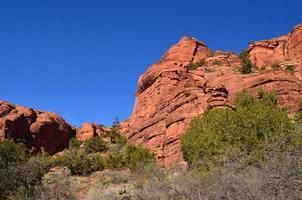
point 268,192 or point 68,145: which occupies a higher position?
point 68,145

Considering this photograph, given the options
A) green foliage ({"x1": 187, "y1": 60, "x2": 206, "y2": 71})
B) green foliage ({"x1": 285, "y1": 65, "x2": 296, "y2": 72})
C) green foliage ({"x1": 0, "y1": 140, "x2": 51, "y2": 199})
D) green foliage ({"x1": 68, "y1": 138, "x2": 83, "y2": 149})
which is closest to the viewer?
green foliage ({"x1": 0, "y1": 140, "x2": 51, "y2": 199})

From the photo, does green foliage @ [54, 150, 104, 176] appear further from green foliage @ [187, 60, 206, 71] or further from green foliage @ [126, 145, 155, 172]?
green foliage @ [187, 60, 206, 71]

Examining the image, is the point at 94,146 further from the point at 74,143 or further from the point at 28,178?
the point at 28,178

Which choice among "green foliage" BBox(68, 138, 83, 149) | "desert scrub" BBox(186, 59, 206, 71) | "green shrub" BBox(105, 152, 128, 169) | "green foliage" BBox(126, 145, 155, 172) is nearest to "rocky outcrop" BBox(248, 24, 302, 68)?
"desert scrub" BBox(186, 59, 206, 71)

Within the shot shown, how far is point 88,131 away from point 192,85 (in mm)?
33601

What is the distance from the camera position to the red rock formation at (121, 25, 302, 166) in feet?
142

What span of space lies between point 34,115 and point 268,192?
53599 mm

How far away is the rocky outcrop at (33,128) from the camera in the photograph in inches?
2311

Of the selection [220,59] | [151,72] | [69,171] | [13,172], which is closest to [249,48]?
[220,59]

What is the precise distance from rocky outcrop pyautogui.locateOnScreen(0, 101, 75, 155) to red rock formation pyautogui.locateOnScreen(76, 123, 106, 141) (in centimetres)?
631

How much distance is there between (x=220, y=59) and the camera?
6656cm

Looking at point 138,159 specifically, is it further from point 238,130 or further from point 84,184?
point 238,130

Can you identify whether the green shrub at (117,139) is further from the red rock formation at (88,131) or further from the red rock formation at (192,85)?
the red rock formation at (88,131)

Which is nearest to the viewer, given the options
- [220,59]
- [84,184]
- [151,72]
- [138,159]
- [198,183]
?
[198,183]
